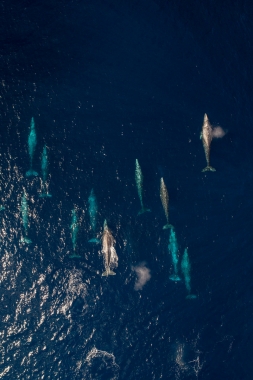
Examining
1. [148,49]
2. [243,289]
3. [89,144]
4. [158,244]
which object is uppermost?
[148,49]

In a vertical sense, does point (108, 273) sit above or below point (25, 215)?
below

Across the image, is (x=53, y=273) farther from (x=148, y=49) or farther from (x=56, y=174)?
(x=148, y=49)

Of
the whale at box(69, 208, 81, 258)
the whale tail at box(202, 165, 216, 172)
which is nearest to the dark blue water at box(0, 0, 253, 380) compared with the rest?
the whale at box(69, 208, 81, 258)

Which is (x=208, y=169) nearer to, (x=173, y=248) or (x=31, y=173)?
(x=173, y=248)

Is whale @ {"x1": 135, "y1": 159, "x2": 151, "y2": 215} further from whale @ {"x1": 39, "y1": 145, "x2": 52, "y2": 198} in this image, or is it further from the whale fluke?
whale @ {"x1": 39, "y1": 145, "x2": 52, "y2": 198}

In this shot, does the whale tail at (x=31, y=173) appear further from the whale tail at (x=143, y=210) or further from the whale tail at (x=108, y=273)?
the whale tail at (x=108, y=273)

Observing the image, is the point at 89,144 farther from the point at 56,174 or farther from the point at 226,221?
the point at 226,221

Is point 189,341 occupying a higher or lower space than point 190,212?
lower

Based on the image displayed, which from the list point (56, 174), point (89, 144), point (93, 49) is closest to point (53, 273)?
point (56, 174)

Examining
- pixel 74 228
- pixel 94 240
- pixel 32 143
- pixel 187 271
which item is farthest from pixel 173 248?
pixel 32 143
